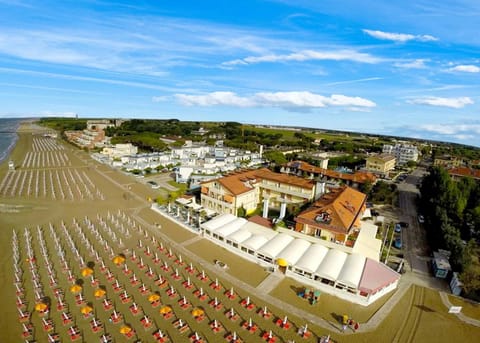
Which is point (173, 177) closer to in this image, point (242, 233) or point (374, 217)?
point (242, 233)

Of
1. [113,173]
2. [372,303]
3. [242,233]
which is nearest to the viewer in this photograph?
[372,303]

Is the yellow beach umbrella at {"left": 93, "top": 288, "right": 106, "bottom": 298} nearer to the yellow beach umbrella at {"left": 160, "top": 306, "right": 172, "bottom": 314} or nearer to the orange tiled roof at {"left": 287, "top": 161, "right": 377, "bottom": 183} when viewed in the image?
the yellow beach umbrella at {"left": 160, "top": 306, "right": 172, "bottom": 314}

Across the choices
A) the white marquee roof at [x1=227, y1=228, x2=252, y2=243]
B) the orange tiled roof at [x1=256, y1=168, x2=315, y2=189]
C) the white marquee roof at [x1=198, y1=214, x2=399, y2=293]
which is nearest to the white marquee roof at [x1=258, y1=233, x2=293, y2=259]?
the white marquee roof at [x1=198, y1=214, x2=399, y2=293]

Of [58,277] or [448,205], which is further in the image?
[448,205]

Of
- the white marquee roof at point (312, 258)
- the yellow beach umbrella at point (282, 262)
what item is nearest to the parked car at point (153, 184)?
the yellow beach umbrella at point (282, 262)

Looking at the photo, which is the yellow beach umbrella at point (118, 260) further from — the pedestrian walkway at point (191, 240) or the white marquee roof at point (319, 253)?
the white marquee roof at point (319, 253)

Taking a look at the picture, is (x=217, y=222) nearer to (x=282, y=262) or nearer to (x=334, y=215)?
(x=282, y=262)

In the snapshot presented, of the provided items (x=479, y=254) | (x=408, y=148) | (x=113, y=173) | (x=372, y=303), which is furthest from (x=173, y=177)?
(x=408, y=148)
